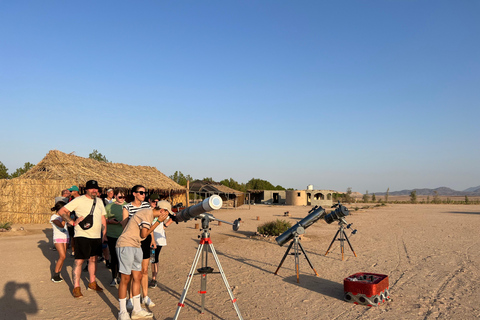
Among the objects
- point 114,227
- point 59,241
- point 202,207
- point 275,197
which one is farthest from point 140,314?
point 275,197

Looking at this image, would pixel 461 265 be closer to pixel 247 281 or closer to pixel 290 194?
pixel 247 281

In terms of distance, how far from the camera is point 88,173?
19609 mm

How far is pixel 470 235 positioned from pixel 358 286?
1168cm

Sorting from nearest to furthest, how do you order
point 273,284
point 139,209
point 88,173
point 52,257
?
point 139,209 → point 273,284 → point 52,257 → point 88,173

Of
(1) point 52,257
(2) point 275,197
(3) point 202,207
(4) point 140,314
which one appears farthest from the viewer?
(2) point 275,197

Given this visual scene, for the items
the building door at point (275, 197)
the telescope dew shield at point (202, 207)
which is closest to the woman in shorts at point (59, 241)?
the telescope dew shield at point (202, 207)

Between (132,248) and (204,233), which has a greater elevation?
(204,233)

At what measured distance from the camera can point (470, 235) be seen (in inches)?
545

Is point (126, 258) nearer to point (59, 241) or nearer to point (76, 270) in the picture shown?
point (76, 270)

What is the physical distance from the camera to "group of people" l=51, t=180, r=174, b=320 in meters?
4.44

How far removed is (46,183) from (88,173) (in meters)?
2.73

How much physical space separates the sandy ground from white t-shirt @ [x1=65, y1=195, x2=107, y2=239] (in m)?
1.17

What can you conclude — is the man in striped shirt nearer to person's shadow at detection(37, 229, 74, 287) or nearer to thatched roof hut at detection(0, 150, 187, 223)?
person's shadow at detection(37, 229, 74, 287)

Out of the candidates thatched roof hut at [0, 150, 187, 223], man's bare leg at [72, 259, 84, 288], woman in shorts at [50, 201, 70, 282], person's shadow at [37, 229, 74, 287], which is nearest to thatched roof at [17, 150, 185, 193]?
thatched roof hut at [0, 150, 187, 223]
